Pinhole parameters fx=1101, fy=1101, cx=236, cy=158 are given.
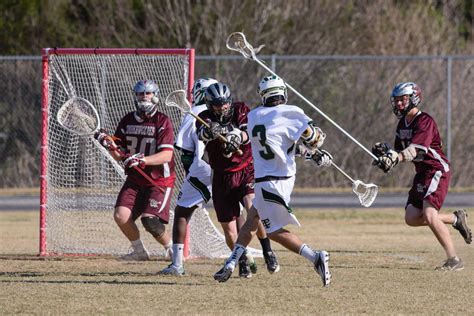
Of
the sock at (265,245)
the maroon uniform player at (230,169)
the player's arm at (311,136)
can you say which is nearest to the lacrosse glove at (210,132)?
the maroon uniform player at (230,169)

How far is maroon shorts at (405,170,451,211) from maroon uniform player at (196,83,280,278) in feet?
5.45

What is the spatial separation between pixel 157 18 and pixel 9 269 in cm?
1307

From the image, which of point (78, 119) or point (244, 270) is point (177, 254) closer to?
point (244, 270)

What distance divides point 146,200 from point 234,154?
1225 millimetres

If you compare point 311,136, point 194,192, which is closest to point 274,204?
point 311,136

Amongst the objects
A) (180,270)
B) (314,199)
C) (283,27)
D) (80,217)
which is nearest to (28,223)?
(80,217)

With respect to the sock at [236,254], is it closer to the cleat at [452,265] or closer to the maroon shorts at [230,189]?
the maroon shorts at [230,189]

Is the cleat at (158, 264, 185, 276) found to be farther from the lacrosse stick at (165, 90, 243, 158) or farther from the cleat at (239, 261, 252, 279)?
the lacrosse stick at (165, 90, 243, 158)

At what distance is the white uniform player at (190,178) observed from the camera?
933 centimetres

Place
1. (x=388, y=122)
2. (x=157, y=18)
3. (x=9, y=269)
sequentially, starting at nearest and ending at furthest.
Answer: (x=9, y=269) → (x=388, y=122) → (x=157, y=18)

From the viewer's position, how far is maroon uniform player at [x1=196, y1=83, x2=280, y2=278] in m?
8.94

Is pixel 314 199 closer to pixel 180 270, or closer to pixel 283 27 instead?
pixel 283 27

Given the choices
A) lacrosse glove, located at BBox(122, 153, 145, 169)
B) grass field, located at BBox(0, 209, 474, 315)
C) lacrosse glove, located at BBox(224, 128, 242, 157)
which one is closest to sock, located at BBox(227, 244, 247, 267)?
grass field, located at BBox(0, 209, 474, 315)

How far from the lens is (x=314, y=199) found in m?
18.7
